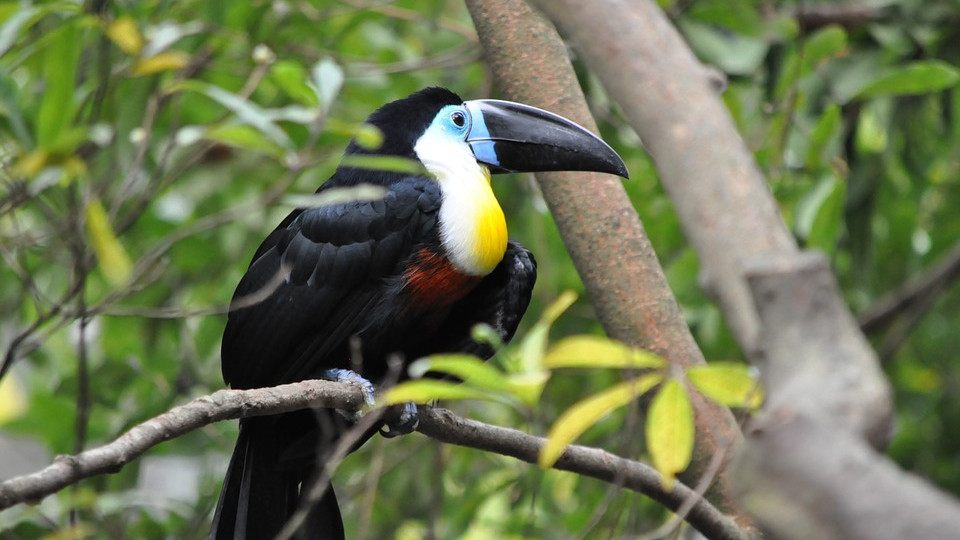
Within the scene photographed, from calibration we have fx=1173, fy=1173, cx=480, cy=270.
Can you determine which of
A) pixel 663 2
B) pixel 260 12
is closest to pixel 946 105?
pixel 663 2

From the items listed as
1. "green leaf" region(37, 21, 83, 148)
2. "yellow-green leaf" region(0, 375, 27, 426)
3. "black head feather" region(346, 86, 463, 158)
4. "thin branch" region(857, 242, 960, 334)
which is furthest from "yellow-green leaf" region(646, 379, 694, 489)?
"yellow-green leaf" region(0, 375, 27, 426)

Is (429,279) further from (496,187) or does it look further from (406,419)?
(496,187)

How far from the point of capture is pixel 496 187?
406 cm

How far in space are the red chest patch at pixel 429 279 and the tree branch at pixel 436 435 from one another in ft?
1.12

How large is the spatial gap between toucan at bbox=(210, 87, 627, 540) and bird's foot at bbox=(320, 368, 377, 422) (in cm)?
1

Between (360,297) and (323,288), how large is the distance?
89 mm

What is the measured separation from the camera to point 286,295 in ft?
9.02

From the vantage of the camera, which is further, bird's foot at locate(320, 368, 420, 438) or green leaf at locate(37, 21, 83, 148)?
bird's foot at locate(320, 368, 420, 438)

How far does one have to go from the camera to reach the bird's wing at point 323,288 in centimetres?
272

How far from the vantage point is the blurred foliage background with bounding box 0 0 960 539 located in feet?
10.3

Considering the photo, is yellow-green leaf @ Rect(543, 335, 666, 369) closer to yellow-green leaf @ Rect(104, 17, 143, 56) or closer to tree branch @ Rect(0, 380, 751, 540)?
tree branch @ Rect(0, 380, 751, 540)

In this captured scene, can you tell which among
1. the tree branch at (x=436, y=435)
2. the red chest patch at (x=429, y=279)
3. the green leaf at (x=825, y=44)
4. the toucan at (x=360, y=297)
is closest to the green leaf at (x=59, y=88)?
the tree branch at (x=436, y=435)

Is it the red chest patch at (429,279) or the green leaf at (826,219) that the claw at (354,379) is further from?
the green leaf at (826,219)

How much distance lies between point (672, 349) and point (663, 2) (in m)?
1.05
